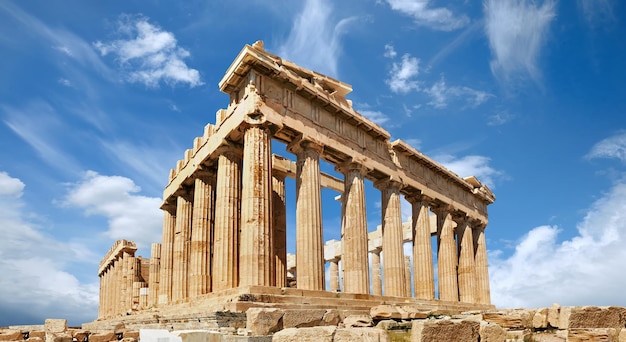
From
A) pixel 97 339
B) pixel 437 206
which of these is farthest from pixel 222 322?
pixel 437 206

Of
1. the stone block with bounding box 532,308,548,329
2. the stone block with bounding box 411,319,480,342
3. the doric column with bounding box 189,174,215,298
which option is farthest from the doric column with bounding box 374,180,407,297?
the stone block with bounding box 411,319,480,342

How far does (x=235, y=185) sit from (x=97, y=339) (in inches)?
355

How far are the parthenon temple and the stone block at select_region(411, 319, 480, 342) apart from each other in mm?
8191

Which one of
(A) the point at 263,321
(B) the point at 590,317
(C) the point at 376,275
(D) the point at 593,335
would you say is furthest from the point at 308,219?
(C) the point at 376,275

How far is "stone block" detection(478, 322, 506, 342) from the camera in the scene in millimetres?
8003

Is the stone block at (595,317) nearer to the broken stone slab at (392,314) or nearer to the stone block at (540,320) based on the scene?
the stone block at (540,320)

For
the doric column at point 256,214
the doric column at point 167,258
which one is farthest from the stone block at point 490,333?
the doric column at point 167,258

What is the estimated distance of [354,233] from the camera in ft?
75.9

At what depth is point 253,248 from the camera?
18500mm

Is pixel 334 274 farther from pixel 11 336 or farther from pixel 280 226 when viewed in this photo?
pixel 11 336

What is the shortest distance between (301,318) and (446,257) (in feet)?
72.7

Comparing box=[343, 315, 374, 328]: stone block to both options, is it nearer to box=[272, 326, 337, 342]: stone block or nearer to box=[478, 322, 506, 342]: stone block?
box=[478, 322, 506, 342]: stone block

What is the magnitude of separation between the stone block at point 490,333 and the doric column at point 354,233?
553 inches

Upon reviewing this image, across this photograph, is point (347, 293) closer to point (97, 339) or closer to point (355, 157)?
point (355, 157)
